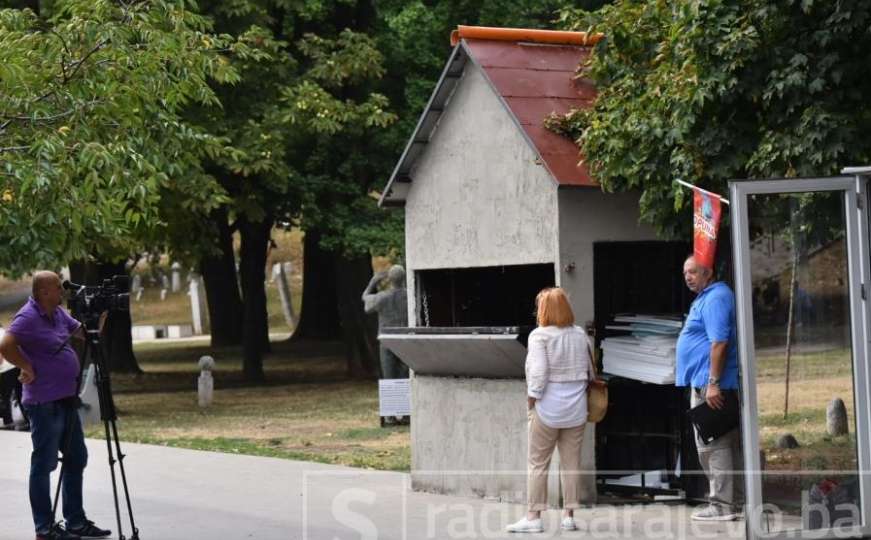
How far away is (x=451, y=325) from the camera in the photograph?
43.0 ft

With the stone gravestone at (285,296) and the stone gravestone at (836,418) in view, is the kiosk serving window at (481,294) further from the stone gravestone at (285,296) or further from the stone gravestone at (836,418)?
the stone gravestone at (285,296)

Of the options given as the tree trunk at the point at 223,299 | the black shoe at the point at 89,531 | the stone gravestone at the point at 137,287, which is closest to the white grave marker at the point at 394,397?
the black shoe at the point at 89,531

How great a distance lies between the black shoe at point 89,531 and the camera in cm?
1038

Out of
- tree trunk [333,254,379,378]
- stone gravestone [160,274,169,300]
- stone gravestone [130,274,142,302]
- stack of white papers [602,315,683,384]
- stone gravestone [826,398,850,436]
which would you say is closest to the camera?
stone gravestone [826,398,850,436]

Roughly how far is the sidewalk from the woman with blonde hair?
0.89ft

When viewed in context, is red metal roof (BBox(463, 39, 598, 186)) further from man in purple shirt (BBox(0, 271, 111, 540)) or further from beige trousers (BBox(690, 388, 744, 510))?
man in purple shirt (BBox(0, 271, 111, 540))

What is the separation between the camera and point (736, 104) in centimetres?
1063

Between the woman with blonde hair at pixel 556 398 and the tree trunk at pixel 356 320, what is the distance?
766 inches

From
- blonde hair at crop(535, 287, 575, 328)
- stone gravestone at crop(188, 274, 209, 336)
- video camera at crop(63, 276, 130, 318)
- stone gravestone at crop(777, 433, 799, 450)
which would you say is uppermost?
stone gravestone at crop(188, 274, 209, 336)

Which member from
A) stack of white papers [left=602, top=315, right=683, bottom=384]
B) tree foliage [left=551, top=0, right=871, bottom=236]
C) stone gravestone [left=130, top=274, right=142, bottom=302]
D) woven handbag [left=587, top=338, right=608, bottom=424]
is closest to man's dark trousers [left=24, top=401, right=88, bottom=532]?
woven handbag [left=587, top=338, right=608, bottom=424]

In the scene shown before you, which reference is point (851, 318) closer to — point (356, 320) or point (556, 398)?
point (556, 398)

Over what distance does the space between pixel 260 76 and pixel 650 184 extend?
56.4 ft

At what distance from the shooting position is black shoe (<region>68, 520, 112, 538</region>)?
1038 cm

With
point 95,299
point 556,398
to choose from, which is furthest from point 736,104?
point 95,299
